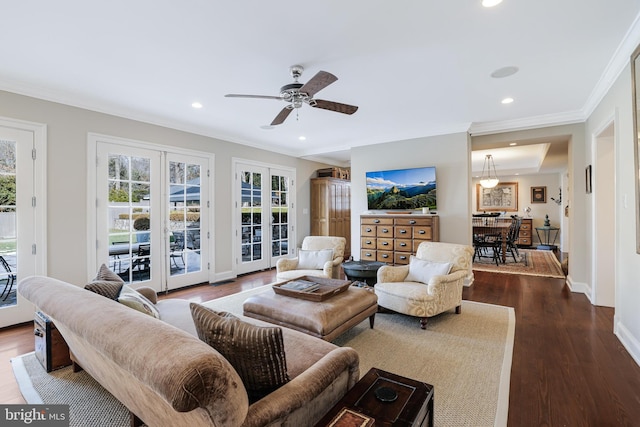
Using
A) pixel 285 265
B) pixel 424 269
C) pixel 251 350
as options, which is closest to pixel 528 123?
pixel 424 269

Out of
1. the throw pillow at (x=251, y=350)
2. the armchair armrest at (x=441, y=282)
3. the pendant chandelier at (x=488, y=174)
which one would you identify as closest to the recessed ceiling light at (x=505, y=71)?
the armchair armrest at (x=441, y=282)

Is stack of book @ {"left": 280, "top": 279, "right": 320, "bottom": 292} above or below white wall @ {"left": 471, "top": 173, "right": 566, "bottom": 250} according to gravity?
below

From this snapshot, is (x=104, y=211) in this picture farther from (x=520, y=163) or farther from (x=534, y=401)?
(x=520, y=163)

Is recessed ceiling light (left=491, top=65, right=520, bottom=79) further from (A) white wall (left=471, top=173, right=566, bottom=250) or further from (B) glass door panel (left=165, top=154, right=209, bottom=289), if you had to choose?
(A) white wall (left=471, top=173, right=566, bottom=250)

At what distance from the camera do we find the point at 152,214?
4480 millimetres

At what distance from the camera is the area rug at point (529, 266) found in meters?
5.68

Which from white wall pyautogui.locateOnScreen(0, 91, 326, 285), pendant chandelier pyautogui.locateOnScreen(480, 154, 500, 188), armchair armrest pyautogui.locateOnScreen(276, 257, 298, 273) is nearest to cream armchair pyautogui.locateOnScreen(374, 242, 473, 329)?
armchair armrest pyautogui.locateOnScreen(276, 257, 298, 273)

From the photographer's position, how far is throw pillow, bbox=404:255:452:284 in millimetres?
3422

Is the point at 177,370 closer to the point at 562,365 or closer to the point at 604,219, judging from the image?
the point at 562,365

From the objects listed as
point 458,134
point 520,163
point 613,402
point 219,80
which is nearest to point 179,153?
point 219,80

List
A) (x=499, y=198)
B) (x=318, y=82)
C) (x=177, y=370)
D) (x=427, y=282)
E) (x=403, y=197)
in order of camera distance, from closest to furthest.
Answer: (x=177, y=370) < (x=318, y=82) < (x=427, y=282) < (x=403, y=197) < (x=499, y=198)

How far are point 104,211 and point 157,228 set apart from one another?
2.42 feet

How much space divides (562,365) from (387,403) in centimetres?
209

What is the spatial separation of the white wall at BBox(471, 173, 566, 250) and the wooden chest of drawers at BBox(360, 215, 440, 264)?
7.06 meters
